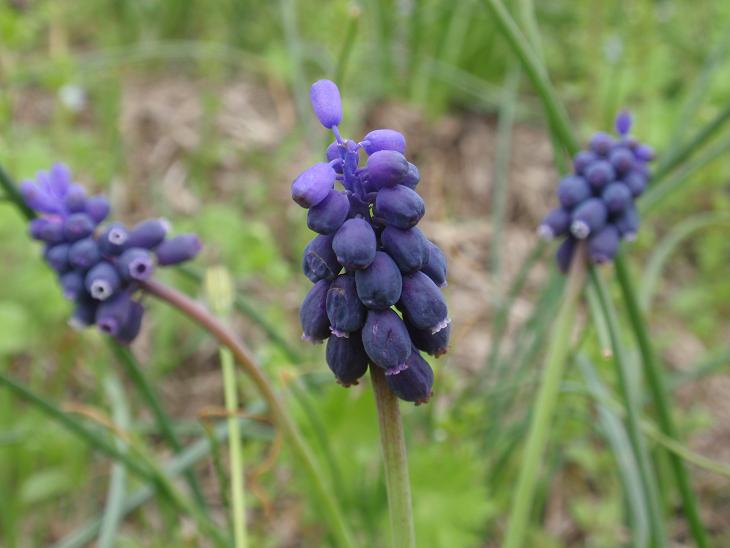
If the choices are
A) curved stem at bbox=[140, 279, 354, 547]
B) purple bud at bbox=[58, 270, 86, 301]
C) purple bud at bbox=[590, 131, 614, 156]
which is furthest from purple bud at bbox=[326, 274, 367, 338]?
purple bud at bbox=[590, 131, 614, 156]

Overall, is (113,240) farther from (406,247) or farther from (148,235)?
(406,247)

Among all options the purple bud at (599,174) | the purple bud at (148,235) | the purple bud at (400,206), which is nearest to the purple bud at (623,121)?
the purple bud at (599,174)

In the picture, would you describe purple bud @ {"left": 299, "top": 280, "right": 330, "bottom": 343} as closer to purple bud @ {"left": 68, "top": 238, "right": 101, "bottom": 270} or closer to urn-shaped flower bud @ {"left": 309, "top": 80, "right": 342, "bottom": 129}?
urn-shaped flower bud @ {"left": 309, "top": 80, "right": 342, "bottom": 129}

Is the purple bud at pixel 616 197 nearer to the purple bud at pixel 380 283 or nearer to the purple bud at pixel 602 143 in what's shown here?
the purple bud at pixel 602 143

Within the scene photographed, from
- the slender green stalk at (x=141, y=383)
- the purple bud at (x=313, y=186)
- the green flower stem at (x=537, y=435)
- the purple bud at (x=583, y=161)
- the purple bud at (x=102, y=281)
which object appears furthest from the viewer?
the slender green stalk at (x=141, y=383)

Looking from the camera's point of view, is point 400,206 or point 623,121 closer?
point 400,206

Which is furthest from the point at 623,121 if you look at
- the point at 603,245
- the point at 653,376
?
the point at 653,376
